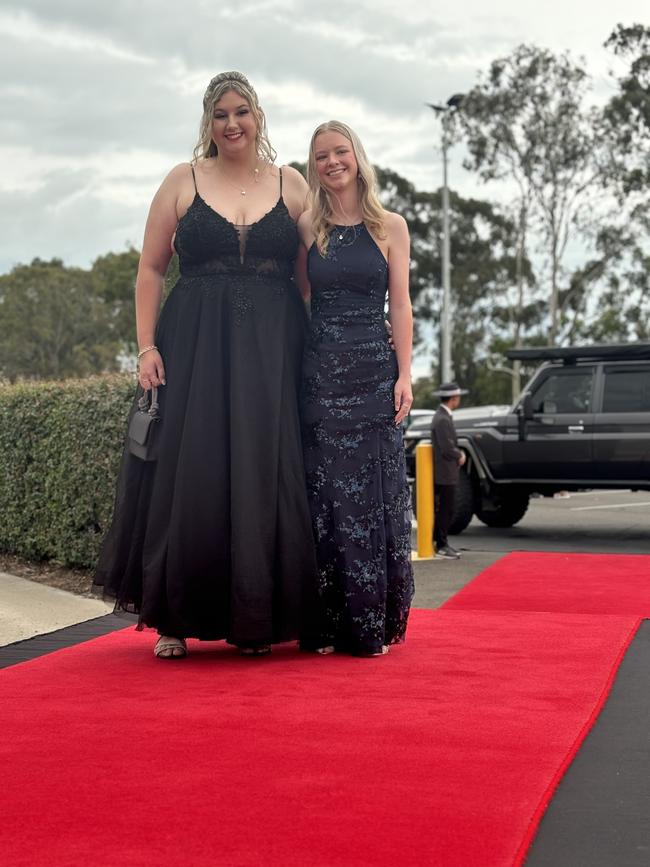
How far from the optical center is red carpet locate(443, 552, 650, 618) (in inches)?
326

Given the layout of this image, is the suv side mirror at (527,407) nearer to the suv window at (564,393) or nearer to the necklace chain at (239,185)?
the suv window at (564,393)

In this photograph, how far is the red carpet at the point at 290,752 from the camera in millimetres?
3248

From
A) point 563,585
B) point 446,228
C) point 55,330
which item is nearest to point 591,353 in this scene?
point 563,585

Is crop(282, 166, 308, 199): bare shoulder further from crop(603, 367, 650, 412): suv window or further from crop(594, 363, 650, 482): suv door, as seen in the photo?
crop(603, 367, 650, 412): suv window

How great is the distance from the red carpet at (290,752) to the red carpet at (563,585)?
6.57ft

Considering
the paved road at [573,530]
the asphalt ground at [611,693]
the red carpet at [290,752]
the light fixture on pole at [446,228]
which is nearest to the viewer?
the red carpet at [290,752]

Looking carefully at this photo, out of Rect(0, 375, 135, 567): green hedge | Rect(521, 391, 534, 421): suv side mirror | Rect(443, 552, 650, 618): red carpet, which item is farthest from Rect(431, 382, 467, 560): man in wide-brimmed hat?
Rect(0, 375, 135, 567): green hedge

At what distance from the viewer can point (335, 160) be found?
5934 mm

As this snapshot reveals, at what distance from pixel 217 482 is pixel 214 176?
4.38 ft

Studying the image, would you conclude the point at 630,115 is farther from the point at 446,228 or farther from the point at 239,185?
the point at 239,185

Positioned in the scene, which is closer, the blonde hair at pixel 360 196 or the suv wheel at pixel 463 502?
the blonde hair at pixel 360 196

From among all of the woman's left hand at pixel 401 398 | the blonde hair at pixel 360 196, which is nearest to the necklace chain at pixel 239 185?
the blonde hair at pixel 360 196

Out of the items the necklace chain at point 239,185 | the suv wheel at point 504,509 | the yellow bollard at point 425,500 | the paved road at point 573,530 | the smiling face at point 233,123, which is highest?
the smiling face at point 233,123

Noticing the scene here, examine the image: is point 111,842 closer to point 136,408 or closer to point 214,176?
point 136,408
